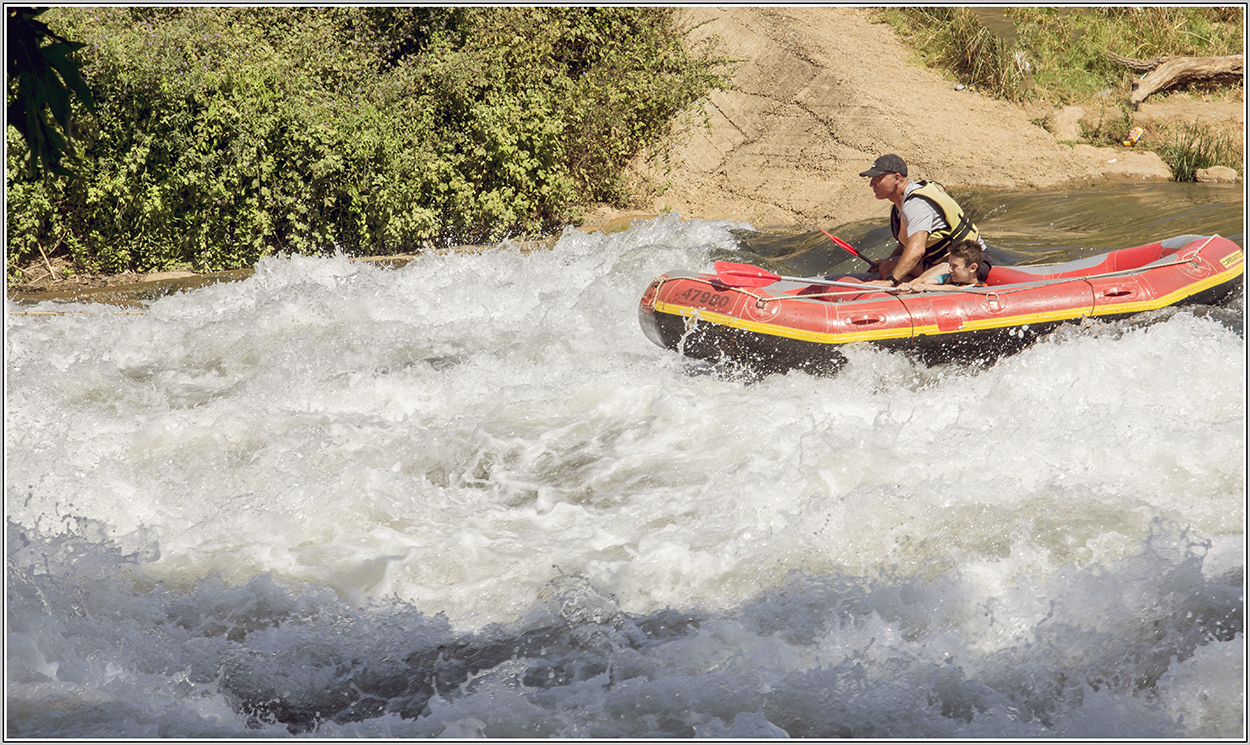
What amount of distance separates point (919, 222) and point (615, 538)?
9.77 ft

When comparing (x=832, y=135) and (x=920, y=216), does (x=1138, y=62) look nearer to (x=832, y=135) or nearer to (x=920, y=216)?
(x=832, y=135)

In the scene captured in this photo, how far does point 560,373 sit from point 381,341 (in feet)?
4.71

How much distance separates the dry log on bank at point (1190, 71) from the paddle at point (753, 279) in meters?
8.31

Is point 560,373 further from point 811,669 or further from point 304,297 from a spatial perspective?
point 811,669

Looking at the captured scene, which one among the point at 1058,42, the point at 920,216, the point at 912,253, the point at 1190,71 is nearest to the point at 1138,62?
the point at 1190,71

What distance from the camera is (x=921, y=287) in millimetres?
5125

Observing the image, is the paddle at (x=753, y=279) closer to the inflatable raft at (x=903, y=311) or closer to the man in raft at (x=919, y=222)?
the inflatable raft at (x=903, y=311)

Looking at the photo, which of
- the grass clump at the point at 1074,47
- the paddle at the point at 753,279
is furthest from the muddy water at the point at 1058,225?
the paddle at the point at 753,279

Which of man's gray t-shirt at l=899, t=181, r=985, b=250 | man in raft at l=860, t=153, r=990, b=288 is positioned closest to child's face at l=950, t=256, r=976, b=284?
man in raft at l=860, t=153, r=990, b=288

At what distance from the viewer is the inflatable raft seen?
5.00 m

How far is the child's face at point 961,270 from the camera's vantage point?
531cm

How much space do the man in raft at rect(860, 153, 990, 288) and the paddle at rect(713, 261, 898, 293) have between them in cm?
20

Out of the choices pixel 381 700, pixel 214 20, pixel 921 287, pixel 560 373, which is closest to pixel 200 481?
pixel 381 700

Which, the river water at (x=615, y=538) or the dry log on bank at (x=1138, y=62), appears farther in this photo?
the dry log on bank at (x=1138, y=62)
